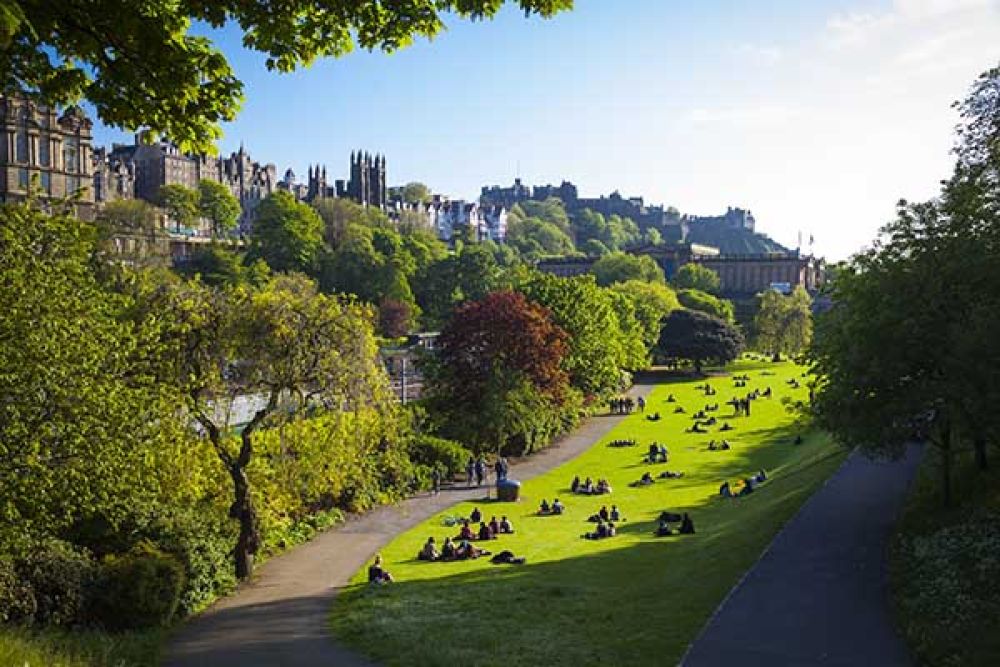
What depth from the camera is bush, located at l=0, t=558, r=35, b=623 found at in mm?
17484

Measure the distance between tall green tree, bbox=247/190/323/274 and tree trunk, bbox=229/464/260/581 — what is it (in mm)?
75242

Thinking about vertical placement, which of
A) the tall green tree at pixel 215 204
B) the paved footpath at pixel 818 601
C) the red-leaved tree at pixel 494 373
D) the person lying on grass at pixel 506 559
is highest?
the tall green tree at pixel 215 204

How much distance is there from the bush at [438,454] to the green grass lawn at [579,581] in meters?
3.35

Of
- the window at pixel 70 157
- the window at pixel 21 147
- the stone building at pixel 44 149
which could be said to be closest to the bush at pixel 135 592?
the stone building at pixel 44 149

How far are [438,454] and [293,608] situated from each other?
17.6 meters

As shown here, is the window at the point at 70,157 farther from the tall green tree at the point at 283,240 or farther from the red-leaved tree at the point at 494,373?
the red-leaved tree at the point at 494,373

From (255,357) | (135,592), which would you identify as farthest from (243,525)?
(255,357)

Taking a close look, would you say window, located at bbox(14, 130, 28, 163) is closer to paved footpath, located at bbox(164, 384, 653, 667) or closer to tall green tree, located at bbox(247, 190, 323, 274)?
tall green tree, located at bbox(247, 190, 323, 274)

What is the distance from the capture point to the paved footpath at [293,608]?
17906 mm

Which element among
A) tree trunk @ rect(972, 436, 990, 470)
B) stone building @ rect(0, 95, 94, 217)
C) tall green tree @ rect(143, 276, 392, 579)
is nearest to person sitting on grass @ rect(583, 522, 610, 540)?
tall green tree @ rect(143, 276, 392, 579)

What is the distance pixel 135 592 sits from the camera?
768 inches

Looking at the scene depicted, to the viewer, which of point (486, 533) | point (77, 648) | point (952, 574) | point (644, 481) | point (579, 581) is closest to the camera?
point (77, 648)

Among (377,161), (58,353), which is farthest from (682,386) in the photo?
(377,161)

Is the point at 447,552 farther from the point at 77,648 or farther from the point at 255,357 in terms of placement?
the point at 77,648
